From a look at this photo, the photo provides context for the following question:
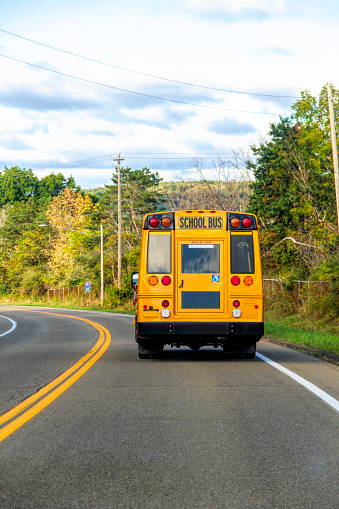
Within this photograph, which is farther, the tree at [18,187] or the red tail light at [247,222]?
the tree at [18,187]

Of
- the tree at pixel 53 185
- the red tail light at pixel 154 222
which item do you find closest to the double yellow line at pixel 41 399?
the red tail light at pixel 154 222

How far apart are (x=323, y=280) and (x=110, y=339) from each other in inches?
345

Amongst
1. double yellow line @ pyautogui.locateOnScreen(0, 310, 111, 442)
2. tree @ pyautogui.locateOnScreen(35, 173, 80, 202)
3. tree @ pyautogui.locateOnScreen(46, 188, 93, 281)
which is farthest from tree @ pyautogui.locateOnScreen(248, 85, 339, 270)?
tree @ pyautogui.locateOnScreen(35, 173, 80, 202)

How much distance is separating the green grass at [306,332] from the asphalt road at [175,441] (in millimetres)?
3907

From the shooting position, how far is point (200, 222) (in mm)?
12453

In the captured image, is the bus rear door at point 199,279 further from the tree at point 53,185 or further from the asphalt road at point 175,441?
the tree at point 53,185

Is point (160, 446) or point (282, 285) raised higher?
point (282, 285)

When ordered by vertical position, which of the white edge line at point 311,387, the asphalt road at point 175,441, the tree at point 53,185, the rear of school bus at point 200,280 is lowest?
the asphalt road at point 175,441

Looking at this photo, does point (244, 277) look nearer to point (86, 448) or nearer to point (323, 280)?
point (86, 448)

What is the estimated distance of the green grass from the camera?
15.4 m

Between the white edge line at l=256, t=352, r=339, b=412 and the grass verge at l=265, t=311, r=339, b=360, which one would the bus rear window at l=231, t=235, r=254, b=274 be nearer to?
the white edge line at l=256, t=352, r=339, b=412

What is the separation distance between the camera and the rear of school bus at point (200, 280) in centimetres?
1205

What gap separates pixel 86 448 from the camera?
19.4 feet

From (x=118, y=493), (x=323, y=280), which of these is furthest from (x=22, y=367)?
(x=323, y=280)
